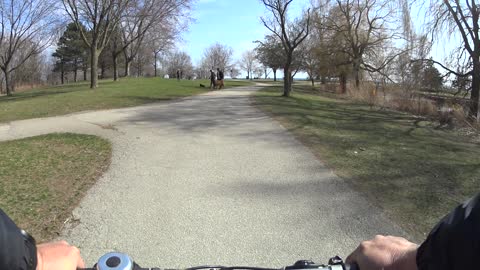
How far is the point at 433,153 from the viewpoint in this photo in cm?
970

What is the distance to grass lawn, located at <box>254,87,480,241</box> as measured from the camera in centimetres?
593

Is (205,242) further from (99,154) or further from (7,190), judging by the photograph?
(99,154)

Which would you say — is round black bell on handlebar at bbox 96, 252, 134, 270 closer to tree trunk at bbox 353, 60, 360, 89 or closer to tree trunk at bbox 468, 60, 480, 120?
tree trunk at bbox 468, 60, 480, 120

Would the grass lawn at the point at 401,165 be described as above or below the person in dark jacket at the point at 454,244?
below

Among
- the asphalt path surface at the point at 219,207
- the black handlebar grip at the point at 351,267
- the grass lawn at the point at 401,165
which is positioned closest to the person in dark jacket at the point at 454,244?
the black handlebar grip at the point at 351,267

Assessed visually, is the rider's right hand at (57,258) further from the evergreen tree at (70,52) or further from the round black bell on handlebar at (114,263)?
the evergreen tree at (70,52)

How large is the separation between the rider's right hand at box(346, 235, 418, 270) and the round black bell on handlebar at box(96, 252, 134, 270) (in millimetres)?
883

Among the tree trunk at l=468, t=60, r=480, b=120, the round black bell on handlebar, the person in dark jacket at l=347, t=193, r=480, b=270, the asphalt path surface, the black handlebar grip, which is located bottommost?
the asphalt path surface

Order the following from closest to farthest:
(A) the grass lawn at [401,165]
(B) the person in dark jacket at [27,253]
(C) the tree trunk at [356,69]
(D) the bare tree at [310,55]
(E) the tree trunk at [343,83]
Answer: (B) the person in dark jacket at [27,253], (A) the grass lawn at [401,165], (C) the tree trunk at [356,69], (E) the tree trunk at [343,83], (D) the bare tree at [310,55]

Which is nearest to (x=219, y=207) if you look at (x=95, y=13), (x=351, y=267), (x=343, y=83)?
(x=351, y=267)

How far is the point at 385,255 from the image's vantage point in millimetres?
1671

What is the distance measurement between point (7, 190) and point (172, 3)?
31.7 m

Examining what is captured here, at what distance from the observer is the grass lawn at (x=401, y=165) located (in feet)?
19.4

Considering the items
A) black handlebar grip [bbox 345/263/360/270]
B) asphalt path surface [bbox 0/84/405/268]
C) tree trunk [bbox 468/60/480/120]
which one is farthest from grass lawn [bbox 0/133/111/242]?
tree trunk [bbox 468/60/480/120]
